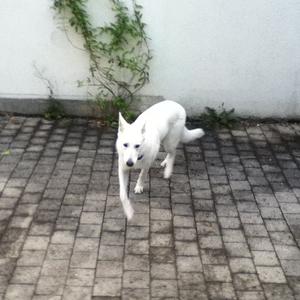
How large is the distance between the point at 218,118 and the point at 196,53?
984 mm

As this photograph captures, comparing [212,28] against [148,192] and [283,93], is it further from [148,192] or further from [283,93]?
[148,192]

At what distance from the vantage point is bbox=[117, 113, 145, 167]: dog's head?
170 inches

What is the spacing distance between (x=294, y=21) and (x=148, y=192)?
3274 millimetres

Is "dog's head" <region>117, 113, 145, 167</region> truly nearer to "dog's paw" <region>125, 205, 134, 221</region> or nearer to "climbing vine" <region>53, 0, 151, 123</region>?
"dog's paw" <region>125, 205, 134, 221</region>

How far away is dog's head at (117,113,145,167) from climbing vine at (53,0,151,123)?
2514mm

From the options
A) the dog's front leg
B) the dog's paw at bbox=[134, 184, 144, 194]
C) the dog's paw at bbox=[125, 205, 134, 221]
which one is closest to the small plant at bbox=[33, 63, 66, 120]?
the dog's paw at bbox=[134, 184, 144, 194]

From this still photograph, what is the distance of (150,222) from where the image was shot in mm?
4754

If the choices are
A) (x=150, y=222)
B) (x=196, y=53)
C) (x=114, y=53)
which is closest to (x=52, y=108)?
(x=114, y=53)

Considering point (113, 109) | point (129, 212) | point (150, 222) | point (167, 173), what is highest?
point (129, 212)

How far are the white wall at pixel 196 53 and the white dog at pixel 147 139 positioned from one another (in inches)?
60.6

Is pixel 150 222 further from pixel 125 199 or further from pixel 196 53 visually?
pixel 196 53

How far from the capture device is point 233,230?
4.70 metres

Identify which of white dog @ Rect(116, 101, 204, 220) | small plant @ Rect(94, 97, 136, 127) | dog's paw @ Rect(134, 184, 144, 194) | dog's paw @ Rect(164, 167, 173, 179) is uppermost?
white dog @ Rect(116, 101, 204, 220)

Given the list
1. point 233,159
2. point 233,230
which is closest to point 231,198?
point 233,230
